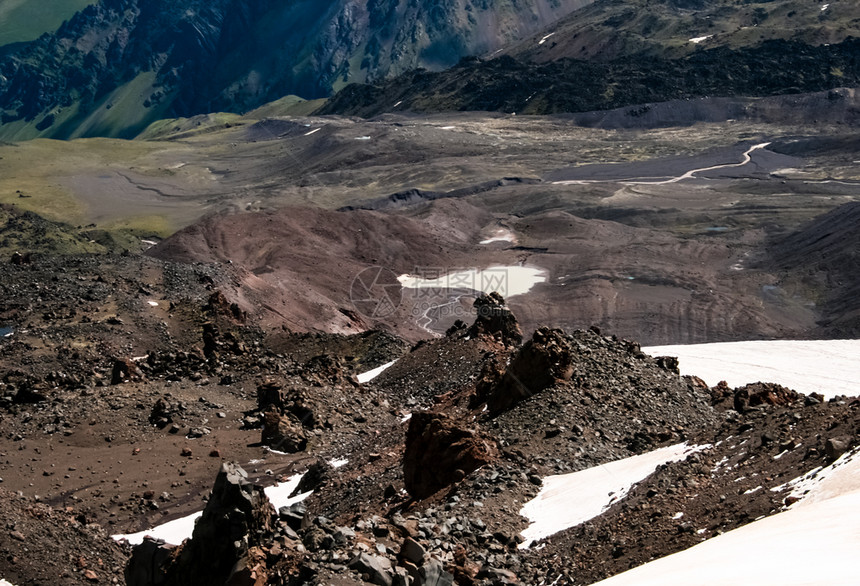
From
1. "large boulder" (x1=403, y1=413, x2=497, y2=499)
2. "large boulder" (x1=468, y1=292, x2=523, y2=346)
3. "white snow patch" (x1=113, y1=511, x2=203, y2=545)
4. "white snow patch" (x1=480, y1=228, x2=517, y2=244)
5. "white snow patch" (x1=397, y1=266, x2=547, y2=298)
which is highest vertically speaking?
"large boulder" (x1=403, y1=413, x2=497, y2=499)

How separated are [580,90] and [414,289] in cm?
9296

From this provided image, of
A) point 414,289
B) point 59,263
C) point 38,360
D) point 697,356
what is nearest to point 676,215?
point 414,289

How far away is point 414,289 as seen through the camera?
6881cm

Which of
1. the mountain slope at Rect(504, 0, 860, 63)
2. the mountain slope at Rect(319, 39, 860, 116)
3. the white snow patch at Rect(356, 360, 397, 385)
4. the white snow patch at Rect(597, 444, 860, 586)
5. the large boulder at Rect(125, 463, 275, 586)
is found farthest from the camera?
the mountain slope at Rect(504, 0, 860, 63)

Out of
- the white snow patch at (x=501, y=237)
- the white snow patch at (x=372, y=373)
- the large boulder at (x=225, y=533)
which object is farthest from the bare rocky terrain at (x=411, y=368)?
the white snow patch at (x=372, y=373)

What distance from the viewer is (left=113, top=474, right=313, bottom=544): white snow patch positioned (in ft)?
83.5

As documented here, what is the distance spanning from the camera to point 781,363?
4303cm

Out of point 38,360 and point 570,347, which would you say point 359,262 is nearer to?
point 38,360

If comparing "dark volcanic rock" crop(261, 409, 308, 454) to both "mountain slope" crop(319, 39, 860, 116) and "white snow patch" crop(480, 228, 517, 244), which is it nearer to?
"white snow patch" crop(480, 228, 517, 244)

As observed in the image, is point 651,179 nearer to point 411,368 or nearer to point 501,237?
point 501,237

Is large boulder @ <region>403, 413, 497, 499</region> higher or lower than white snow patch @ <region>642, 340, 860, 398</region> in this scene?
higher

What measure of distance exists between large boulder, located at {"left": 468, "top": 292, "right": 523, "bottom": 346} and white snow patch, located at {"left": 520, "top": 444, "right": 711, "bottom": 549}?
1643 centimetres

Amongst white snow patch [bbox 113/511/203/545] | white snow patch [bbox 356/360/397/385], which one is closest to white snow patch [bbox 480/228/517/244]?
white snow patch [bbox 356/360/397/385]

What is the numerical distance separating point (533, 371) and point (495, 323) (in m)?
12.5
